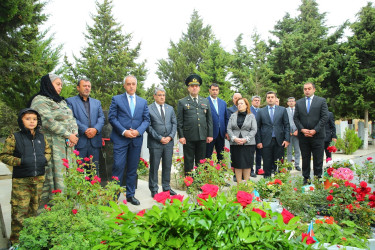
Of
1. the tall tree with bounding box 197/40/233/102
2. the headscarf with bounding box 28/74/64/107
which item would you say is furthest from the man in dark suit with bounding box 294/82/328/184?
the tall tree with bounding box 197/40/233/102

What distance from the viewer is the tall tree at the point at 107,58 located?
77.8ft

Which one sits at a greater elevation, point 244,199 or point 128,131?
point 128,131

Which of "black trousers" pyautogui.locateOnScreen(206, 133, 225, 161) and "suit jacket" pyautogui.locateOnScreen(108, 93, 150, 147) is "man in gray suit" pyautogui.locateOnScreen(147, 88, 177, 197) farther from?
"black trousers" pyautogui.locateOnScreen(206, 133, 225, 161)

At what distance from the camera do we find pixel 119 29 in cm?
2578

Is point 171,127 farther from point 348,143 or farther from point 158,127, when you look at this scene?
point 348,143

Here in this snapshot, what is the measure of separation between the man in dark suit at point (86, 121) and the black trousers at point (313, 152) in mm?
4191

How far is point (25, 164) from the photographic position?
10.1 ft

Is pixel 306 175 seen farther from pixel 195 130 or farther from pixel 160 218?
pixel 160 218

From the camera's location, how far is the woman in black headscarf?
358 centimetres

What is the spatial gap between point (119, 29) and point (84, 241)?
2642 centimetres

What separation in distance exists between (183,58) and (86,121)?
86.8 ft

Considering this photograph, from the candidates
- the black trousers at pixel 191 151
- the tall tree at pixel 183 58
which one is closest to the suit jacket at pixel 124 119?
the black trousers at pixel 191 151

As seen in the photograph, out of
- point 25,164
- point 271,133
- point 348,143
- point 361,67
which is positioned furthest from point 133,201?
point 361,67

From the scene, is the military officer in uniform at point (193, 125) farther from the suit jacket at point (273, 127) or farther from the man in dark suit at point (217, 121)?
the suit jacket at point (273, 127)
